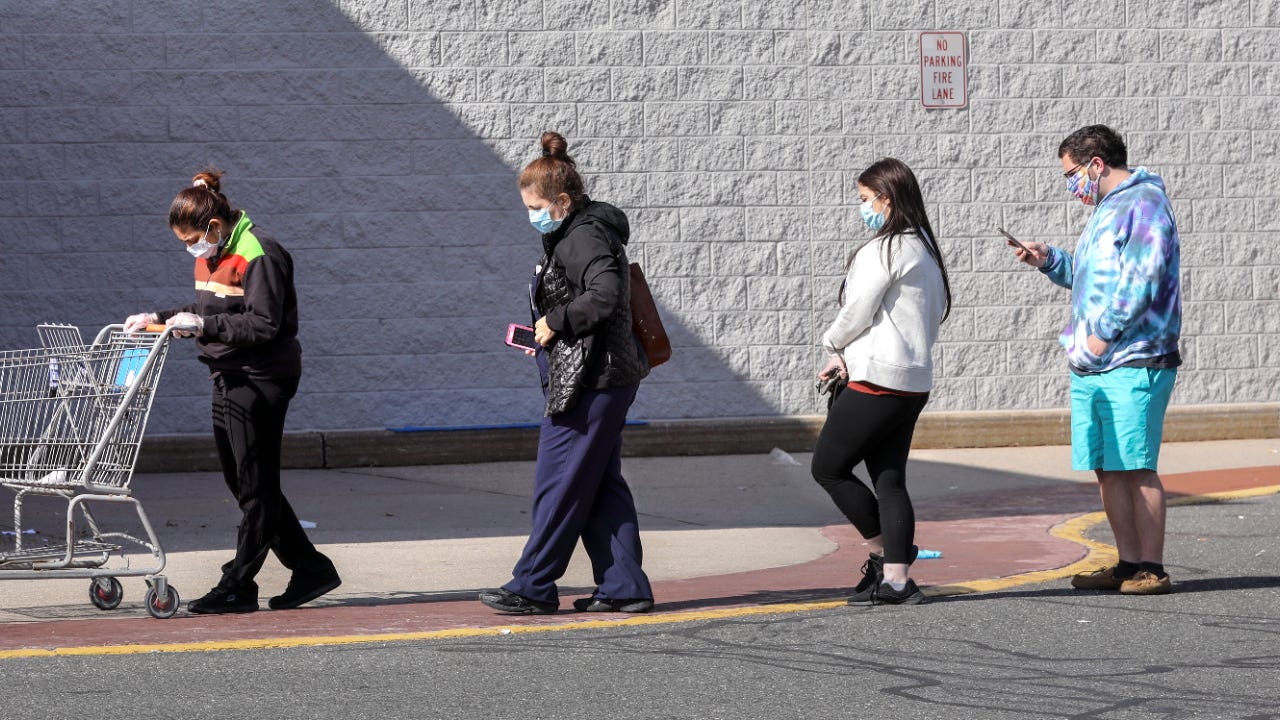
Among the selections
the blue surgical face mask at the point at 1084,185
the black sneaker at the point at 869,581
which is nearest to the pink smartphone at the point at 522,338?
the black sneaker at the point at 869,581

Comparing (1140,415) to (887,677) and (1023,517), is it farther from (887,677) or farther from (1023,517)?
(1023,517)

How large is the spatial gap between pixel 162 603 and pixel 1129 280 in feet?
14.0

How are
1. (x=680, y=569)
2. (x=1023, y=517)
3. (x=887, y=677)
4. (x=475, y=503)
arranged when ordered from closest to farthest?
(x=887, y=677), (x=680, y=569), (x=1023, y=517), (x=475, y=503)

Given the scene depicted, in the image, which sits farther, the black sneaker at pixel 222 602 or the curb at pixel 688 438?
the curb at pixel 688 438

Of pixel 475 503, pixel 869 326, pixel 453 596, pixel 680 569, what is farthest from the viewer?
pixel 475 503

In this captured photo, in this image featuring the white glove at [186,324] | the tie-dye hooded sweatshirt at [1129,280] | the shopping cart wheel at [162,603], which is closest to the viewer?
the white glove at [186,324]

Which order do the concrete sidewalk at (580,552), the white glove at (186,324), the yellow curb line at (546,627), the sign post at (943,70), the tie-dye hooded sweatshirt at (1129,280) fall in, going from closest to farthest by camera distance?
the yellow curb line at (546,627) < the white glove at (186,324) < the concrete sidewalk at (580,552) < the tie-dye hooded sweatshirt at (1129,280) < the sign post at (943,70)

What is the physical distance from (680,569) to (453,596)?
4.38 ft

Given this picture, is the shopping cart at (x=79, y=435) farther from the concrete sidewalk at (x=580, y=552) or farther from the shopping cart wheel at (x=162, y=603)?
the concrete sidewalk at (x=580, y=552)

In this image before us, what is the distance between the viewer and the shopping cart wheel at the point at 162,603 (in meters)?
6.83

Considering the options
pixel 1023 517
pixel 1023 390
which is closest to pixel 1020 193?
pixel 1023 390

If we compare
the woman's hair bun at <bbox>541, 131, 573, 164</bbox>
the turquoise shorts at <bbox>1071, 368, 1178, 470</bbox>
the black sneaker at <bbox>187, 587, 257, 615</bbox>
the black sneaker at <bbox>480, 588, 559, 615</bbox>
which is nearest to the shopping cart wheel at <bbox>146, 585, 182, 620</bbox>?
the black sneaker at <bbox>187, 587, 257, 615</bbox>

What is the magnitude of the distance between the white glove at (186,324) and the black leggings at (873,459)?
8.42 feet

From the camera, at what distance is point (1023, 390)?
44.3 feet
